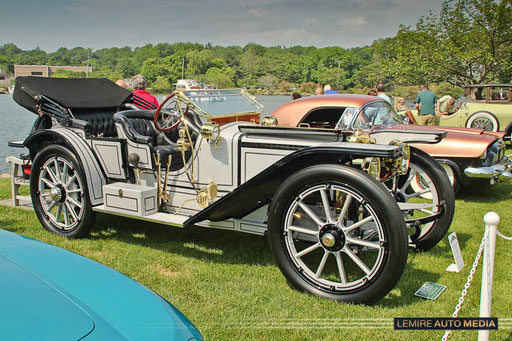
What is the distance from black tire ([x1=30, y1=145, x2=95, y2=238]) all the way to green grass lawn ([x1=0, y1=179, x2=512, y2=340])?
0.15m

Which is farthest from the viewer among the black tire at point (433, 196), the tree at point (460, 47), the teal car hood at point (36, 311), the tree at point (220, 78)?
the tree at point (220, 78)

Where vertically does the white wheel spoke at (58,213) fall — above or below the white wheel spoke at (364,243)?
below

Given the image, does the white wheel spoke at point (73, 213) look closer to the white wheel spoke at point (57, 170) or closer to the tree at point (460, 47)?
the white wheel spoke at point (57, 170)

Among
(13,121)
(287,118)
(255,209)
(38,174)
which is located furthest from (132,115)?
(13,121)

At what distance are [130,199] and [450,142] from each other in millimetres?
4895

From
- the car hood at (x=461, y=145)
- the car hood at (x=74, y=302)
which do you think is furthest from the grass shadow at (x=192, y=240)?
the car hood at (x=461, y=145)

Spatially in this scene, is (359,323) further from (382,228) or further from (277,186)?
(277,186)

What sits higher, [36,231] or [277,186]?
[277,186]

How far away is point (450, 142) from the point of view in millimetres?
6707

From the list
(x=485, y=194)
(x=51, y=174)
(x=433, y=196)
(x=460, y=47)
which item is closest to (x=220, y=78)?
(x=460, y=47)

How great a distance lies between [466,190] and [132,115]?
18.0 ft

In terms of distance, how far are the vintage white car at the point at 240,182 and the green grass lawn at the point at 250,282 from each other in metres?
0.23

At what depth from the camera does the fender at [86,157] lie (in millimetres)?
4617

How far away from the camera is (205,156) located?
164 inches
